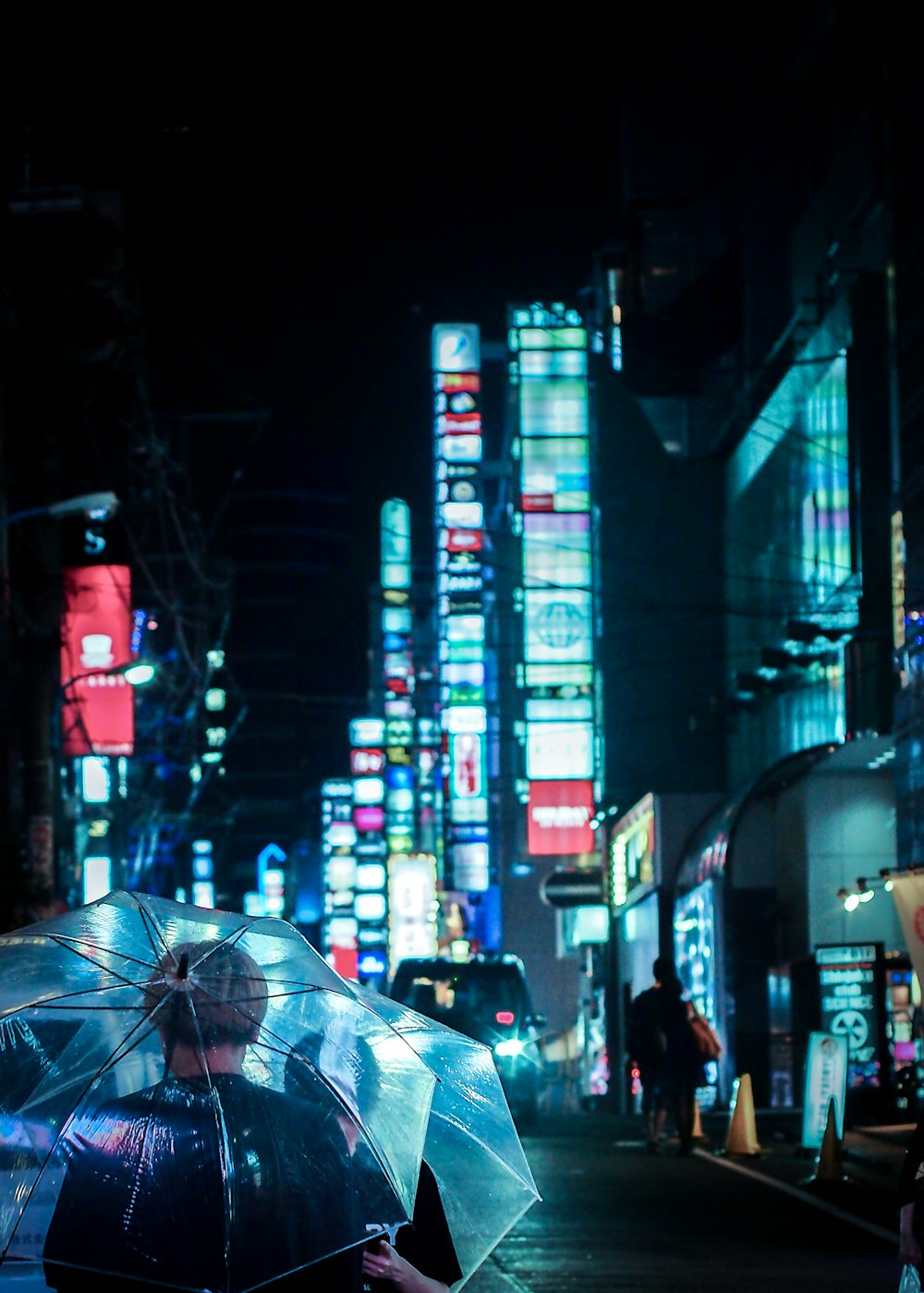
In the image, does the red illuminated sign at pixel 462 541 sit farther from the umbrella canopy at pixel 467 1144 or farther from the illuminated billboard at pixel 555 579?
the umbrella canopy at pixel 467 1144

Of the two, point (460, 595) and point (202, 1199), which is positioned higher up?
point (460, 595)

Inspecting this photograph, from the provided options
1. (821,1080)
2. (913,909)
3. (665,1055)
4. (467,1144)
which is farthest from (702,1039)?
(467,1144)

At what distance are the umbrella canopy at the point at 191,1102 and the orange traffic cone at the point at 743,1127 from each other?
582 inches

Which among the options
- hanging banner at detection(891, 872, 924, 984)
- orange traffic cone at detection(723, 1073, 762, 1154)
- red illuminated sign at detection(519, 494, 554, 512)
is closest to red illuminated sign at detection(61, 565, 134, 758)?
red illuminated sign at detection(519, 494, 554, 512)

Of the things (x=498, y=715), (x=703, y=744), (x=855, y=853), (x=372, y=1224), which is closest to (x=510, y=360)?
(x=703, y=744)

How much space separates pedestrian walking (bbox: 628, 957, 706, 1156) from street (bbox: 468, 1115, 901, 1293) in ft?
2.66

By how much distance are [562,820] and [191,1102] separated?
43.9 meters

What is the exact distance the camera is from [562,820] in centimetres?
4722

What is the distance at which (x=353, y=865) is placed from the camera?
78.8m

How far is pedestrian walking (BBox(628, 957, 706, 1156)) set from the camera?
18.7 meters

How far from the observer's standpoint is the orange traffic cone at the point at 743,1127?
715 inches

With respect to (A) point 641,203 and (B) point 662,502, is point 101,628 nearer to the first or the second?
(B) point 662,502

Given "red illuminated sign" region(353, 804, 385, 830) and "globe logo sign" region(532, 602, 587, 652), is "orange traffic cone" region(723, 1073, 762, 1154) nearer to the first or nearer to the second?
"globe logo sign" region(532, 602, 587, 652)

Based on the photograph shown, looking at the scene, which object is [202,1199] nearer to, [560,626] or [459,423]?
[560,626]
